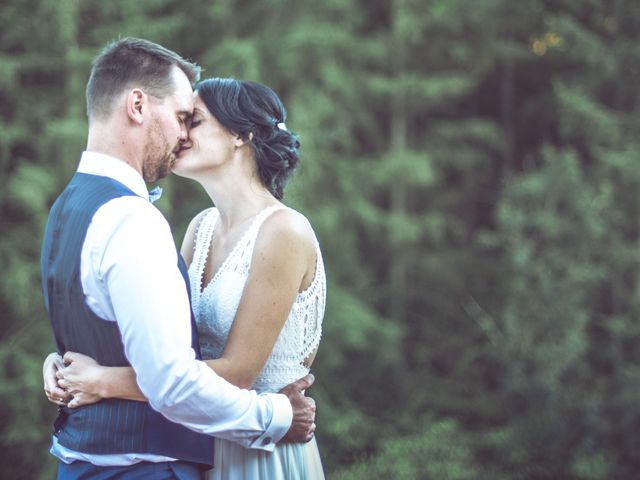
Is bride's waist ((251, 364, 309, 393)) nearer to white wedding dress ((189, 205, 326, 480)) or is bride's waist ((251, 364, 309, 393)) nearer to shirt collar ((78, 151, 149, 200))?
white wedding dress ((189, 205, 326, 480))

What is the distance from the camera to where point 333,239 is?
10117mm

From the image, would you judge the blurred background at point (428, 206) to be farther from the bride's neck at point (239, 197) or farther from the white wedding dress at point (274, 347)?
the bride's neck at point (239, 197)

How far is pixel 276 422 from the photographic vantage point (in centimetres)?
189

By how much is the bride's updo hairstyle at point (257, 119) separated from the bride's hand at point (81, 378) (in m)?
0.86

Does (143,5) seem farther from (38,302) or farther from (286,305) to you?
(286,305)

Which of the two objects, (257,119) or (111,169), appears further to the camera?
(257,119)

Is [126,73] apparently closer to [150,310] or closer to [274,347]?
[150,310]

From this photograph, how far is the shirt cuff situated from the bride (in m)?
0.13

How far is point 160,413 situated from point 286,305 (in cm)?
47

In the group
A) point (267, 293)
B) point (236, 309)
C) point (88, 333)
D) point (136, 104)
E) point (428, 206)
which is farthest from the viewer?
point (428, 206)

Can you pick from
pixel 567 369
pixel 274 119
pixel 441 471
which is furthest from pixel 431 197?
pixel 274 119

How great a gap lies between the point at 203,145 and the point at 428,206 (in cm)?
1094

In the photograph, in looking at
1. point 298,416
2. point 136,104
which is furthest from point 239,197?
point 298,416

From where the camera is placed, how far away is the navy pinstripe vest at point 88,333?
5.56 ft
